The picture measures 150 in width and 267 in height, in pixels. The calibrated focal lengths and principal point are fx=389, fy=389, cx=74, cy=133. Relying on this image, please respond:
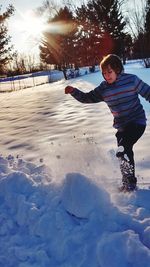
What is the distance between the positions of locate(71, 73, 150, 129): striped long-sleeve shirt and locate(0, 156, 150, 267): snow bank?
0.73 meters

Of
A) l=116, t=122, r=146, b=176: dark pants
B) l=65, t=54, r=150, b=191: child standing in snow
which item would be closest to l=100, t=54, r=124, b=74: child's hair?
l=65, t=54, r=150, b=191: child standing in snow

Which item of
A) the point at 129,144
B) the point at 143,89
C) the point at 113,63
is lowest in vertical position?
the point at 129,144

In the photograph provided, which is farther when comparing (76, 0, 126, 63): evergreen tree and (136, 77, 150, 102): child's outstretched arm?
(76, 0, 126, 63): evergreen tree

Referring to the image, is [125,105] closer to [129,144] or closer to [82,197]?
[129,144]

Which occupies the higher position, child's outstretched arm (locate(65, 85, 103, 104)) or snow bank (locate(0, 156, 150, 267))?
child's outstretched arm (locate(65, 85, 103, 104))

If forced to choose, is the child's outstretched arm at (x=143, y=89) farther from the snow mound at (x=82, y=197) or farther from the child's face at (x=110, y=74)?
the snow mound at (x=82, y=197)

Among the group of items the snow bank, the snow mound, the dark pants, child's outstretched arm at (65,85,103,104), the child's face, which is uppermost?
the child's face

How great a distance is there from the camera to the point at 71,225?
3.06m

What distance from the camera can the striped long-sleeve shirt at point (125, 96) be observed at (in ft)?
12.2

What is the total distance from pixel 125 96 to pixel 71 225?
1.39m

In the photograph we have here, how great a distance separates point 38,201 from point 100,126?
13.6ft

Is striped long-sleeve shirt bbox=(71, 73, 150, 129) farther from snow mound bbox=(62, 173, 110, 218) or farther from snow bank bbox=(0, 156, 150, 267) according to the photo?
snow mound bbox=(62, 173, 110, 218)

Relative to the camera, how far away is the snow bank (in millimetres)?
2656

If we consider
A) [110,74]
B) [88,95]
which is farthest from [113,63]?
[88,95]
